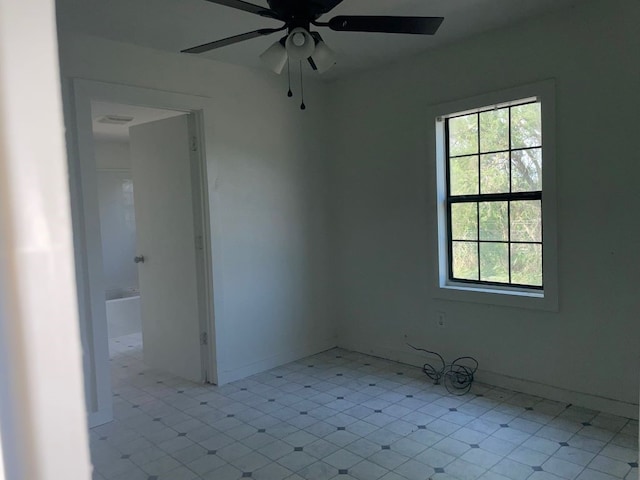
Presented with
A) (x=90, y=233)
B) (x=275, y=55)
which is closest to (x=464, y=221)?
(x=275, y=55)

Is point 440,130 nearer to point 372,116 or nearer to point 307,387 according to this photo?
point 372,116

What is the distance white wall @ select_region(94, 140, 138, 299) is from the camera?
21.0 feet

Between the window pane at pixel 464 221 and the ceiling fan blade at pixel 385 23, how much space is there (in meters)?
1.73

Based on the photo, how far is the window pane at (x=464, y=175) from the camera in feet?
12.0

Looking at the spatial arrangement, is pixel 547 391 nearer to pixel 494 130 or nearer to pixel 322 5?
pixel 494 130

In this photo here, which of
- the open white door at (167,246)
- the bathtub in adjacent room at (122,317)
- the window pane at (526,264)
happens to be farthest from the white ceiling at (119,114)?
the window pane at (526,264)

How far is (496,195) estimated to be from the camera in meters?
3.51

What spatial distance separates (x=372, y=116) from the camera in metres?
4.18

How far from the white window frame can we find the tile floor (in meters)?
0.68

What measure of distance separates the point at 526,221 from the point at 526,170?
0.35 meters

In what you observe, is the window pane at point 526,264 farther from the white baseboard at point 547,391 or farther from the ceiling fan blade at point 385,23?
the ceiling fan blade at point 385,23

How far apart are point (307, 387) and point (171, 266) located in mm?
1499

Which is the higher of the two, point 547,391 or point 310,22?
point 310,22

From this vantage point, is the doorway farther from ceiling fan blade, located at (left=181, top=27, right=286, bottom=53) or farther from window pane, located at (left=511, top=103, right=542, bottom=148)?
window pane, located at (left=511, top=103, right=542, bottom=148)
